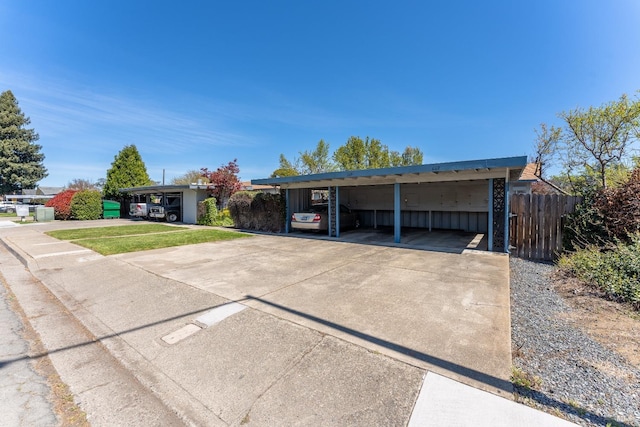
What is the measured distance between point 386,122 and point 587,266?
23063 millimetres

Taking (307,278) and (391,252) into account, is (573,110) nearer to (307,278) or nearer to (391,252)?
(391,252)

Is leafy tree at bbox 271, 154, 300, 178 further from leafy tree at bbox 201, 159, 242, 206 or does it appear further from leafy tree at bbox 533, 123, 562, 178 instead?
leafy tree at bbox 533, 123, 562, 178

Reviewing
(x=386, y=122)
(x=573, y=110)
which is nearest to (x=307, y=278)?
(x=573, y=110)

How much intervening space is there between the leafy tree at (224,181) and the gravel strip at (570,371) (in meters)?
16.3

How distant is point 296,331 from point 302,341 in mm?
247

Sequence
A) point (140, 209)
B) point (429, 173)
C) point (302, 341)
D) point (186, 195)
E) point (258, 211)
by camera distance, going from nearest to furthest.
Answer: point (302, 341) → point (429, 173) → point (258, 211) → point (186, 195) → point (140, 209)

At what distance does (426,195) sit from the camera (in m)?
13.2

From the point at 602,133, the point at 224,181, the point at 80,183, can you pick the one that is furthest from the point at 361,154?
the point at 80,183

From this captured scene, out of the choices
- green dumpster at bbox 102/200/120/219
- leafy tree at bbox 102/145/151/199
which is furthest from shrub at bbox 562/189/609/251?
leafy tree at bbox 102/145/151/199

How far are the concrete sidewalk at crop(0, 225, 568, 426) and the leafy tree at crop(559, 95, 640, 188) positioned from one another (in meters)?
11.7

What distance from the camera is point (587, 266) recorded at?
5199 millimetres

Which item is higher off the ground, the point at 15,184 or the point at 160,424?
the point at 15,184

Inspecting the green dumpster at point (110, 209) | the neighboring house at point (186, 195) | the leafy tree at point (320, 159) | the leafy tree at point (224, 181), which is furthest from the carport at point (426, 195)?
the green dumpster at point (110, 209)

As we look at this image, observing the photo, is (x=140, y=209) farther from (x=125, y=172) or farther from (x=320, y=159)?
(x=320, y=159)
